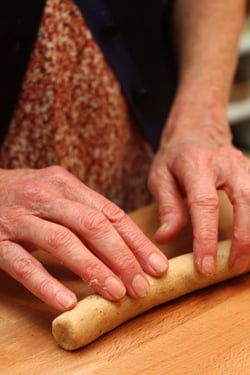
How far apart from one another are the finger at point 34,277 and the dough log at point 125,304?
18mm

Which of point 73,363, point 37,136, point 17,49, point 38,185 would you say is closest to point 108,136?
point 37,136

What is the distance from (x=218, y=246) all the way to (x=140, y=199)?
44 centimetres


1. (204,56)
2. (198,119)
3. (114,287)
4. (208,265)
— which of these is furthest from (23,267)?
(204,56)

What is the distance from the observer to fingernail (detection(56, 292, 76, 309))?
0.80m

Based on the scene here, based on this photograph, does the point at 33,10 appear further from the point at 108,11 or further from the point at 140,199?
the point at 140,199

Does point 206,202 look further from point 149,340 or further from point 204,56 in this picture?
point 204,56

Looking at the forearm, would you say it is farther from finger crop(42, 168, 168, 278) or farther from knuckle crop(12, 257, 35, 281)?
knuckle crop(12, 257, 35, 281)

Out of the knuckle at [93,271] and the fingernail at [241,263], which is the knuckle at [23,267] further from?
the fingernail at [241,263]

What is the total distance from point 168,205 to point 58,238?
25cm

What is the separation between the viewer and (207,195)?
3.10 ft

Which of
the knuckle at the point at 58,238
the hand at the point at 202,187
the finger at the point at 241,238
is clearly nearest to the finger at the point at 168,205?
the hand at the point at 202,187

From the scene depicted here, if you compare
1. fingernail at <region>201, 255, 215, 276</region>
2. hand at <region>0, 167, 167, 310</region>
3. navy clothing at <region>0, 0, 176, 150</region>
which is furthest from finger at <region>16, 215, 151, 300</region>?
navy clothing at <region>0, 0, 176, 150</region>

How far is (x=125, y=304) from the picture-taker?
84 centimetres

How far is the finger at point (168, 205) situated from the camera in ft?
3.25
